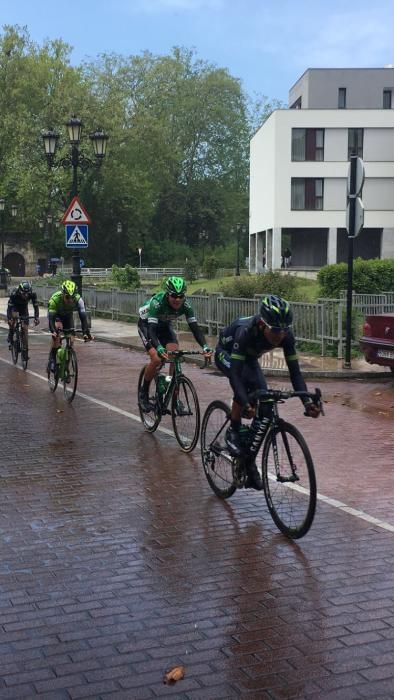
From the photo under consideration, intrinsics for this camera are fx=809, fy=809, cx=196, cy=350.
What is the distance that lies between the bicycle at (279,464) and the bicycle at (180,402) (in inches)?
67.8

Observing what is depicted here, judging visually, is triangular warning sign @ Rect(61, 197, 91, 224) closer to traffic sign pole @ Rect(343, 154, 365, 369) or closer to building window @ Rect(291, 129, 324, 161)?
traffic sign pole @ Rect(343, 154, 365, 369)

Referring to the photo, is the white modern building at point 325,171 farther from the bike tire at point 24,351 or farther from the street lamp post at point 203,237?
the bike tire at point 24,351

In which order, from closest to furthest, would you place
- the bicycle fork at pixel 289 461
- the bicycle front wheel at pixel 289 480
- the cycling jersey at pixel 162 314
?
1. the bicycle front wheel at pixel 289 480
2. the bicycle fork at pixel 289 461
3. the cycling jersey at pixel 162 314

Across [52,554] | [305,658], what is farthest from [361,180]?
[305,658]

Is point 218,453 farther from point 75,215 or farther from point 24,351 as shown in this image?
point 75,215

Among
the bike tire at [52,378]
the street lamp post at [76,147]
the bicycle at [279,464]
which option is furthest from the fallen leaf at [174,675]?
the street lamp post at [76,147]

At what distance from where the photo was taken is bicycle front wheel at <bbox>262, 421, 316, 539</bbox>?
210 inches

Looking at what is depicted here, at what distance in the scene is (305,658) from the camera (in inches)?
148

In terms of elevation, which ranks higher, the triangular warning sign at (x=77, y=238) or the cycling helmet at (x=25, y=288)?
the triangular warning sign at (x=77, y=238)

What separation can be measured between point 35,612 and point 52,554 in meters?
0.92

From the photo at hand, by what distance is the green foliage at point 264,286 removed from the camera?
22.4 metres

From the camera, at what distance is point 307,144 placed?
53.9m

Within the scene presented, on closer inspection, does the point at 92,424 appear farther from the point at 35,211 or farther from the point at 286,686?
the point at 35,211

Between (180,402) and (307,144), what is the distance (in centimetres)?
4822
